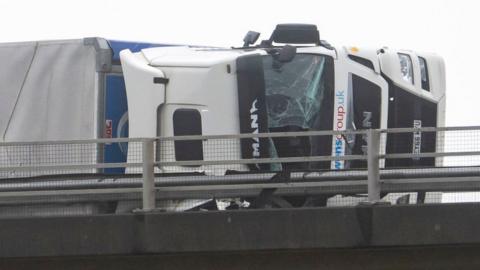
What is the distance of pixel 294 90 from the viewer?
1064cm

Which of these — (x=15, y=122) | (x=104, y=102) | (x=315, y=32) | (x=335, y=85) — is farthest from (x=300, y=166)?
(x=15, y=122)

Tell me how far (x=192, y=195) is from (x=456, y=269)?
8.67 feet

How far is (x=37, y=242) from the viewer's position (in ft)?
29.5

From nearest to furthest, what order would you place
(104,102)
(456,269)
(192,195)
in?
(456,269) < (192,195) < (104,102)

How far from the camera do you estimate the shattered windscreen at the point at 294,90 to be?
10602 mm

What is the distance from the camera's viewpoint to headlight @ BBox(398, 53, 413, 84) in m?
11.4

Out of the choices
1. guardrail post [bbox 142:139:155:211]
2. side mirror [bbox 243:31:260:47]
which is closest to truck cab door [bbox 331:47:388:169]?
side mirror [bbox 243:31:260:47]

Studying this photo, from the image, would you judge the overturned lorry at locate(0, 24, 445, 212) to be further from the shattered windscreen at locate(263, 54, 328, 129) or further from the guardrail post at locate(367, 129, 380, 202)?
the guardrail post at locate(367, 129, 380, 202)

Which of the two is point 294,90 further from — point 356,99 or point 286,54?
point 356,99

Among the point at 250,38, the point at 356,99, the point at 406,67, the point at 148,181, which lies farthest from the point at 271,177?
the point at 406,67

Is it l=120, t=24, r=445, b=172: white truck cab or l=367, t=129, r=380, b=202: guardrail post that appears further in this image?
l=120, t=24, r=445, b=172: white truck cab

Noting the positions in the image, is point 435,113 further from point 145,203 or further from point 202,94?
point 145,203

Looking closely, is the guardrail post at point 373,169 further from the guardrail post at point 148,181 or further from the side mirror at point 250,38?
the side mirror at point 250,38

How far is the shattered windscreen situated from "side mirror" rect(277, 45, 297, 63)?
5 cm
